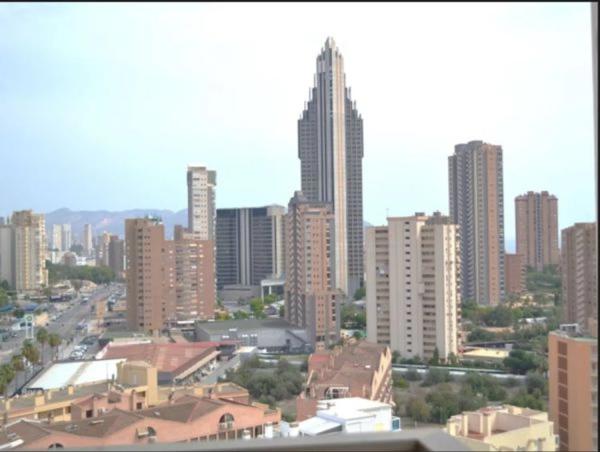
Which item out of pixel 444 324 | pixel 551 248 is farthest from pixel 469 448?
pixel 551 248

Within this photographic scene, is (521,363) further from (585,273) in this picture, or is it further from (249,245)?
(249,245)

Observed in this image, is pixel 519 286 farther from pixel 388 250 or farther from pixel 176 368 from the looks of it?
pixel 176 368

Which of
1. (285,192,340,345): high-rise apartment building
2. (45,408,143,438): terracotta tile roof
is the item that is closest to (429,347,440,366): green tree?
(285,192,340,345): high-rise apartment building

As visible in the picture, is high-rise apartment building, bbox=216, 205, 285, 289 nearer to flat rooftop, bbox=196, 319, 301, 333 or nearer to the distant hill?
flat rooftop, bbox=196, 319, 301, 333

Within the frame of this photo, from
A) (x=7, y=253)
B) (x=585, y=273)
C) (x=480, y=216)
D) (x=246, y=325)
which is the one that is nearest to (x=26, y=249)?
(x=7, y=253)

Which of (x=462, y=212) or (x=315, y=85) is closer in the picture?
(x=462, y=212)

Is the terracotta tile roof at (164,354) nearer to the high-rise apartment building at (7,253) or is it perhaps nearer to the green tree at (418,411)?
the green tree at (418,411)
